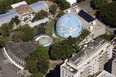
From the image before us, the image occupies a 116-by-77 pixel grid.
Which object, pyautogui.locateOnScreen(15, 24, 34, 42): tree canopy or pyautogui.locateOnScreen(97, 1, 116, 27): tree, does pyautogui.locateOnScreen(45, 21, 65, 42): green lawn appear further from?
pyautogui.locateOnScreen(97, 1, 116, 27): tree

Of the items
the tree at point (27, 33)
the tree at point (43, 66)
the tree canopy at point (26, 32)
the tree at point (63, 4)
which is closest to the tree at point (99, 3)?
the tree at point (63, 4)

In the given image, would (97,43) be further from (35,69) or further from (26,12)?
(26,12)

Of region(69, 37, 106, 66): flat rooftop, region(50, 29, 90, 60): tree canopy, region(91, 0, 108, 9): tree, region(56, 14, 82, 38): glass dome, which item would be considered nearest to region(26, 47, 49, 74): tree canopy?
region(50, 29, 90, 60): tree canopy

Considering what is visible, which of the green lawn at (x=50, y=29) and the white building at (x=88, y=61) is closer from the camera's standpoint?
the white building at (x=88, y=61)

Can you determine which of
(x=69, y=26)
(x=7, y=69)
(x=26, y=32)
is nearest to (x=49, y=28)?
(x=69, y=26)

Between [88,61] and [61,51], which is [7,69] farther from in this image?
[88,61]

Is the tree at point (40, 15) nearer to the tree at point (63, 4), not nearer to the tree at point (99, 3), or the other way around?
the tree at point (63, 4)
